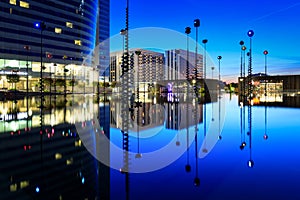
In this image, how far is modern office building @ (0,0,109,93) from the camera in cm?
8675

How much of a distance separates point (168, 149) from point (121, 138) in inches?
127

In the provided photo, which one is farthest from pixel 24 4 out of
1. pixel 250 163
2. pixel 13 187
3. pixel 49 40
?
pixel 250 163

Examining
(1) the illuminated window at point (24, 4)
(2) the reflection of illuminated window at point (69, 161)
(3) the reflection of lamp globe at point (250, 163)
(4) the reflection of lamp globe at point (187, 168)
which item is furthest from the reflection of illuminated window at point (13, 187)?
(1) the illuminated window at point (24, 4)

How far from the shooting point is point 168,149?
419 inches

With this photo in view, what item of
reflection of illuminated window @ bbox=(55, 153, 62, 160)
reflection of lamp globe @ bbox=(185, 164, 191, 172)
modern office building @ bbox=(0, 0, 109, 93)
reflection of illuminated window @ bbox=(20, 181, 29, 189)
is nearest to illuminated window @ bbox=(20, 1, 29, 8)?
modern office building @ bbox=(0, 0, 109, 93)

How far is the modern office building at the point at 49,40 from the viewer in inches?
3415

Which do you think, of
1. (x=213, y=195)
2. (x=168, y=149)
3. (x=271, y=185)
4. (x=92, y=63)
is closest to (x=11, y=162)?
(x=168, y=149)

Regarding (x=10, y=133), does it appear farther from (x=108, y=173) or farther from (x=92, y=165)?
(x=108, y=173)

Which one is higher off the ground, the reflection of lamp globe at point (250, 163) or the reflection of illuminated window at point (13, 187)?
the reflection of lamp globe at point (250, 163)

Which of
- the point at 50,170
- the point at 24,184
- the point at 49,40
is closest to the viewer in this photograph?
the point at 24,184

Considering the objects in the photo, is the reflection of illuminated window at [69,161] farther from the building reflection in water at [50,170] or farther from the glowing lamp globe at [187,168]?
the glowing lamp globe at [187,168]

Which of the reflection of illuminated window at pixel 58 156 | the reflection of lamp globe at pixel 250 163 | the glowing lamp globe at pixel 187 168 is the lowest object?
the glowing lamp globe at pixel 187 168

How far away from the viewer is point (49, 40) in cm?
10169

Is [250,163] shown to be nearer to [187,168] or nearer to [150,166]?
[187,168]
